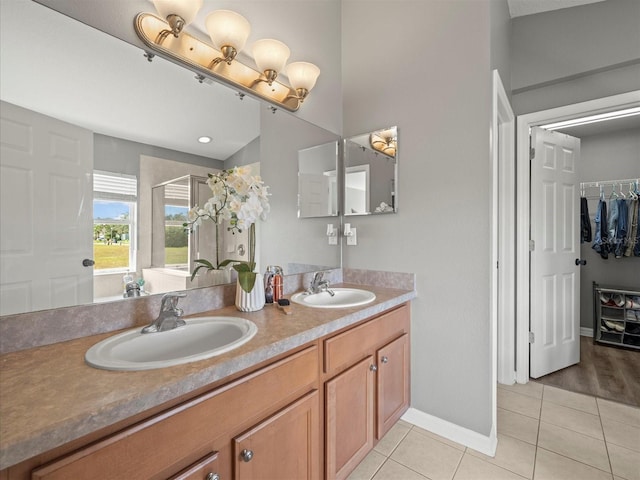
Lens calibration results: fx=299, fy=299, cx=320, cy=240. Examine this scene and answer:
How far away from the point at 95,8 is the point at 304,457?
1.77 meters

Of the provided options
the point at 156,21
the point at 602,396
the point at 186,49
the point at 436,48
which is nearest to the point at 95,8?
the point at 156,21

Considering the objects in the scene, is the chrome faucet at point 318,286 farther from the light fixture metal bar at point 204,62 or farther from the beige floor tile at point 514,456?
the beige floor tile at point 514,456

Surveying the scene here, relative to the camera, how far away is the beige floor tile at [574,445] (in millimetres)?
1558

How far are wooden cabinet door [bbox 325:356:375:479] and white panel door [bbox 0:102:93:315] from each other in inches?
39.2

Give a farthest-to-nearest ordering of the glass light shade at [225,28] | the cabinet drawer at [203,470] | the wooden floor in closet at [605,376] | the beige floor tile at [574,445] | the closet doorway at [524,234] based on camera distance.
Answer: the closet doorway at [524,234] → the wooden floor in closet at [605,376] → the beige floor tile at [574,445] → the glass light shade at [225,28] → the cabinet drawer at [203,470]

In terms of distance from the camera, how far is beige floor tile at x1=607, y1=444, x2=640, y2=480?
4.80 feet

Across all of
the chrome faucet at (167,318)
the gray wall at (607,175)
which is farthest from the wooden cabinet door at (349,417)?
the gray wall at (607,175)

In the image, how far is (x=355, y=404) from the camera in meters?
1.35

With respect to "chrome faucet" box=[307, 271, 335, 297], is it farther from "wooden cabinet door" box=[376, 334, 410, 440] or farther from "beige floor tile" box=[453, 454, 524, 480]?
"beige floor tile" box=[453, 454, 524, 480]

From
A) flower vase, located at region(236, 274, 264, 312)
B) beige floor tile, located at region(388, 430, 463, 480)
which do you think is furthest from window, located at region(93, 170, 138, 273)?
beige floor tile, located at region(388, 430, 463, 480)

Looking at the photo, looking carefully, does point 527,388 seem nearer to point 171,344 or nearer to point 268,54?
point 171,344

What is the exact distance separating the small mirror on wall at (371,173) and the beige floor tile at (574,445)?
1.58 meters

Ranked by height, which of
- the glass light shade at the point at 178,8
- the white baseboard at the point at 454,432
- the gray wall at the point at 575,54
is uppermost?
the gray wall at the point at 575,54

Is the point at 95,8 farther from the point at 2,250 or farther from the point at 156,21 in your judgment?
the point at 2,250
